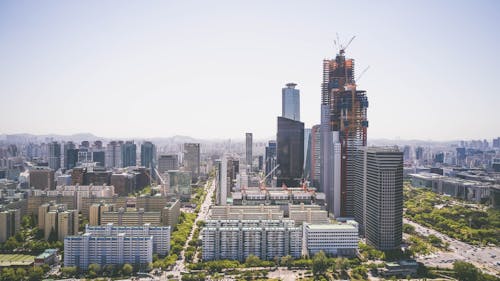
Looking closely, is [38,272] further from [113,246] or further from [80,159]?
[80,159]

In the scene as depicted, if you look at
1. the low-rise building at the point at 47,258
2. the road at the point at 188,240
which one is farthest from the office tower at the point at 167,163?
the low-rise building at the point at 47,258

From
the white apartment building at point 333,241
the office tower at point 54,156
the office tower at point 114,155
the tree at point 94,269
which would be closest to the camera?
the tree at point 94,269

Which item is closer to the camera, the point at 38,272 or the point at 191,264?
the point at 38,272

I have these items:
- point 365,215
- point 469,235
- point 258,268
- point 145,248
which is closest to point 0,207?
point 145,248

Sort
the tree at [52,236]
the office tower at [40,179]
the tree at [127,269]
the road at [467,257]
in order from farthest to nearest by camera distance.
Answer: the office tower at [40,179], the tree at [52,236], the road at [467,257], the tree at [127,269]

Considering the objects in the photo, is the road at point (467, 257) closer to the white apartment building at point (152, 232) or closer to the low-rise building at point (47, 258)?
the white apartment building at point (152, 232)
